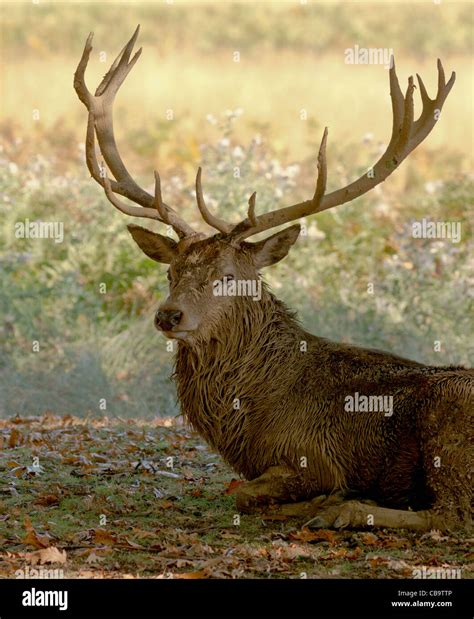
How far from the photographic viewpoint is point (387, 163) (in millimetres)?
8438

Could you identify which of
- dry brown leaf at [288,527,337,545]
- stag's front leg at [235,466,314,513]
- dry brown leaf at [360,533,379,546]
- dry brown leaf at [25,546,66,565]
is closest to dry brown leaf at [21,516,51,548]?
dry brown leaf at [25,546,66,565]

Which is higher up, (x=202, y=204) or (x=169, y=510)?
(x=202, y=204)

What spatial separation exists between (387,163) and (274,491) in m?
2.55

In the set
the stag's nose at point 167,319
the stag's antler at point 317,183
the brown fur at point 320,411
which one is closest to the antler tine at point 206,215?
the stag's antler at point 317,183

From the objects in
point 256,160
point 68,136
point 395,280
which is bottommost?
point 395,280

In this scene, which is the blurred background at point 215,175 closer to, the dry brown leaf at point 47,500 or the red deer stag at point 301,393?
the dry brown leaf at point 47,500

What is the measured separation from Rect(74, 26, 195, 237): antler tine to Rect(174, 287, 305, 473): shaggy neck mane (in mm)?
797

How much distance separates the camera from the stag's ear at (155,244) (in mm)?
8444

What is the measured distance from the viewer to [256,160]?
52.3ft

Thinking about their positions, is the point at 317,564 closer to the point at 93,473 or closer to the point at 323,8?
the point at 93,473

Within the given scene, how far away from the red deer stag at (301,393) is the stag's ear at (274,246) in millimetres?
10

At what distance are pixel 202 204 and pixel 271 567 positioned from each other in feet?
8.69

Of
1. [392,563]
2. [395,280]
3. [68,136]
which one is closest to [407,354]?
[395,280]

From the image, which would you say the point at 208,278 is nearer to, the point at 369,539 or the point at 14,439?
the point at 369,539
